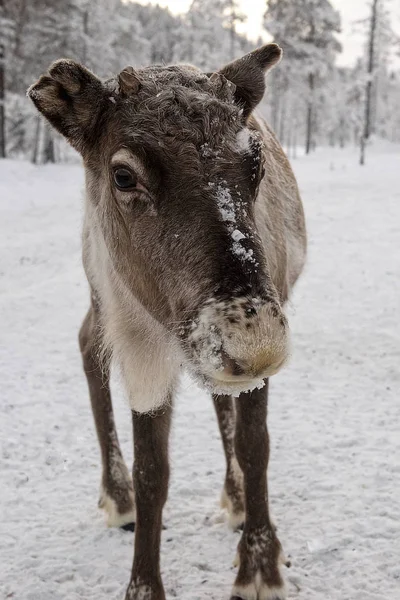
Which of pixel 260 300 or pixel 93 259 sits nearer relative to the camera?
pixel 260 300

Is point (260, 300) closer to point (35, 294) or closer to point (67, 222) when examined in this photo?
point (35, 294)

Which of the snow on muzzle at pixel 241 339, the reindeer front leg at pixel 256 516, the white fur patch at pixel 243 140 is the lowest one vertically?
the reindeer front leg at pixel 256 516

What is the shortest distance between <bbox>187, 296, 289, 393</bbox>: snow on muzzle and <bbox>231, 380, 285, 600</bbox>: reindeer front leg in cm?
133

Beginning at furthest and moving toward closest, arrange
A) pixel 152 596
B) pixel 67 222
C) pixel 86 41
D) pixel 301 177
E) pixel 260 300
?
pixel 86 41
pixel 301 177
pixel 67 222
pixel 152 596
pixel 260 300

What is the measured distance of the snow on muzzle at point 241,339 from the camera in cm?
198

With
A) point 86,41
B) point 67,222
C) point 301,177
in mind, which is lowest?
point 67,222

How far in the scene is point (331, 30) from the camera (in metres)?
38.6

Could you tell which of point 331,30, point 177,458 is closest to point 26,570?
point 177,458

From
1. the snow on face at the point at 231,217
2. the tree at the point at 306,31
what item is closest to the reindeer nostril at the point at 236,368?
the snow on face at the point at 231,217

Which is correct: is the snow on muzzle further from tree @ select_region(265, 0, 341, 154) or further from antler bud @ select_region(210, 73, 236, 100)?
tree @ select_region(265, 0, 341, 154)

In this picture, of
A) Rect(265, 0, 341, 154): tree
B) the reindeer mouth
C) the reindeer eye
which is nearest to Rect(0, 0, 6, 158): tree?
Rect(265, 0, 341, 154): tree

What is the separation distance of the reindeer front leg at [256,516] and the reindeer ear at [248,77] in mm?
1643

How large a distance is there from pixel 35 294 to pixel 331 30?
117 feet

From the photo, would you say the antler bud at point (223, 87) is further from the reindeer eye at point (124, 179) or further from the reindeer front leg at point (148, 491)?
the reindeer front leg at point (148, 491)
